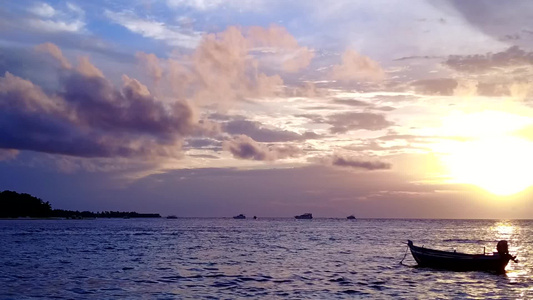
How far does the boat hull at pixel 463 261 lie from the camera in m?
53.1

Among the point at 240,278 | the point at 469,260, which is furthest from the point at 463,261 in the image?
the point at 240,278

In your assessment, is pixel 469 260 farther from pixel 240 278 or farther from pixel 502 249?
pixel 240 278

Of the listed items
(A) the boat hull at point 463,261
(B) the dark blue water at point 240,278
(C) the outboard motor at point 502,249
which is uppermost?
(C) the outboard motor at point 502,249

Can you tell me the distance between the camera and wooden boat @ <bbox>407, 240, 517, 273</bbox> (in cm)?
5300

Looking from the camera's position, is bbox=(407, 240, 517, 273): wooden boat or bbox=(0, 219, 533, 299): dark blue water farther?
bbox=(407, 240, 517, 273): wooden boat

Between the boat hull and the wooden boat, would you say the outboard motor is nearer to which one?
the wooden boat

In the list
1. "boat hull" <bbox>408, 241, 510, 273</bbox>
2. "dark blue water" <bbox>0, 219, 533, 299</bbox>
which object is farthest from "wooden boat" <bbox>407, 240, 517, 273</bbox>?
"dark blue water" <bbox>0, 219, 533, 299</bbox>

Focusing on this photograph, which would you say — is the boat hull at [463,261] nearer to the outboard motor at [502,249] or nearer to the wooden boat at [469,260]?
the wooden boat at [469,260]

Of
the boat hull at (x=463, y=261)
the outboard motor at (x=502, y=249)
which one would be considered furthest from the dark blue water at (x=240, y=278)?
the outboard motor at (x=502, y=249)

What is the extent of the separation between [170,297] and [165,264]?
2324 cm

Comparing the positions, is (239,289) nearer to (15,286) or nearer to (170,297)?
(170,297)

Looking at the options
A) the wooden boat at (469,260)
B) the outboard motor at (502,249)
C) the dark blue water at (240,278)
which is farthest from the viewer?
the wooden boat at (469,260)

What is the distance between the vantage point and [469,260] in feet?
177

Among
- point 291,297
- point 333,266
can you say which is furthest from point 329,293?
point 333,266
